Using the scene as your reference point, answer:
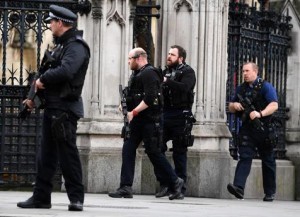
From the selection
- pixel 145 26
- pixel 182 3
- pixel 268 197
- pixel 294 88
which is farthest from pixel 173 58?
pixel 294 88

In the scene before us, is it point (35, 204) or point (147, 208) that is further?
point (147, 208)

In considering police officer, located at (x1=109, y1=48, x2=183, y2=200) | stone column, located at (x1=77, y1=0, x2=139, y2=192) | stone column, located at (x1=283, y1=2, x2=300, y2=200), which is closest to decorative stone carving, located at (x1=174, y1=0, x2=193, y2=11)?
stone column, located at (x1=77, y1=0, x2=139, y2=192)

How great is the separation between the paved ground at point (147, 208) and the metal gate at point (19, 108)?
0.64 m

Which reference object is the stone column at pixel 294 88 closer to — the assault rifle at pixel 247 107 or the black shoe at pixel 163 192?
the assault rifle at pixel 247 107

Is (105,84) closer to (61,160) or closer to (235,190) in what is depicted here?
(235,190)

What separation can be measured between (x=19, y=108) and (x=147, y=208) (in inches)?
168

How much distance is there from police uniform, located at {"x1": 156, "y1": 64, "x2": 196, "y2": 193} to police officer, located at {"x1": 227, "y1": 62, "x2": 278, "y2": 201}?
89 cm

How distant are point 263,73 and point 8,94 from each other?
14.6 feet

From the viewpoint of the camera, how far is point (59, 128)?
10945 millimetres

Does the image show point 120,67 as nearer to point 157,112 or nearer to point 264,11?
point 157,112

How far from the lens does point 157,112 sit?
14.3 metres


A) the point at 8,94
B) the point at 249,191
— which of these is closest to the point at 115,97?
the point at 8,94

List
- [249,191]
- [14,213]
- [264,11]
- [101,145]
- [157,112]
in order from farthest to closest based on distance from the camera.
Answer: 1. [264,11]
2. [249,191]
3. [101,145]
4. [157,112]
5. [14,213]

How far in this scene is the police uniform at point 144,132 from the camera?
14.2m
